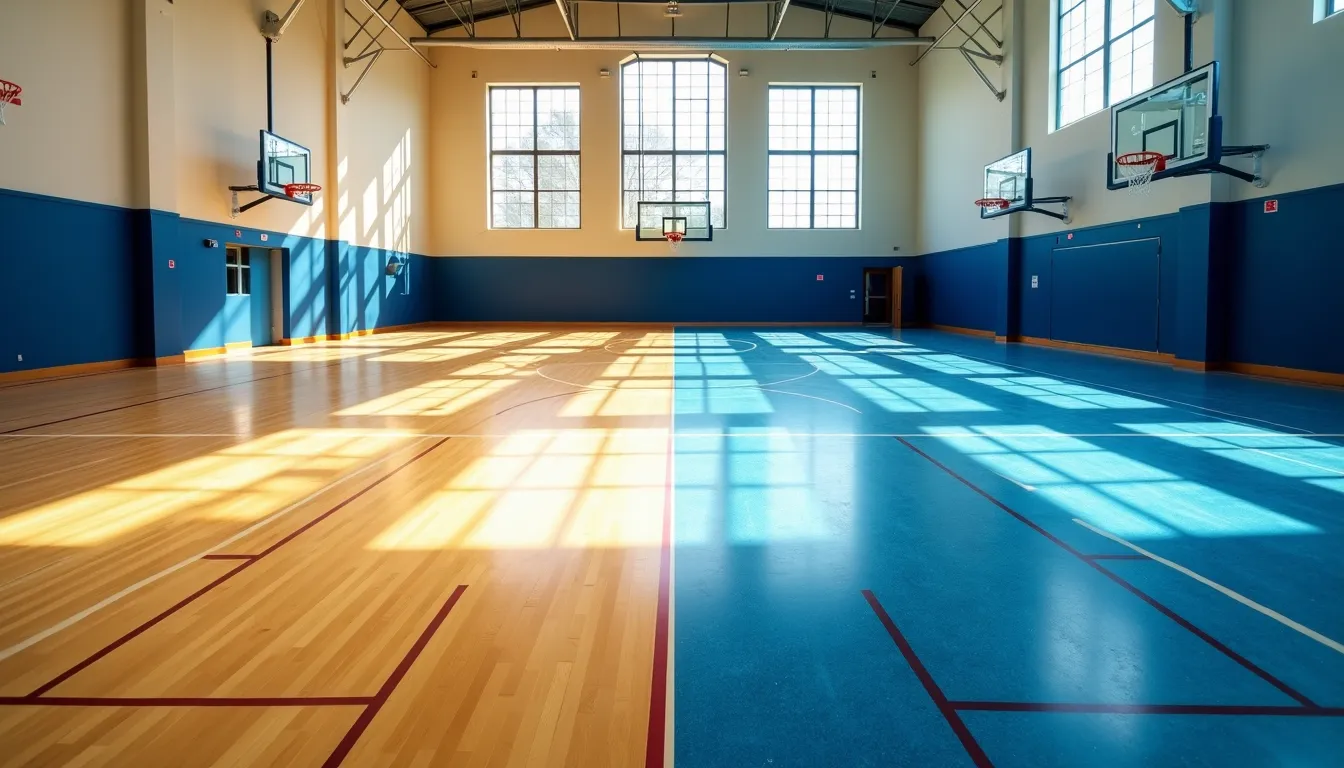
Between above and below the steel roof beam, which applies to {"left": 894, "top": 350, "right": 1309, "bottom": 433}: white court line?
below

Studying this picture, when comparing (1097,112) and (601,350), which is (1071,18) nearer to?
(1097,112)

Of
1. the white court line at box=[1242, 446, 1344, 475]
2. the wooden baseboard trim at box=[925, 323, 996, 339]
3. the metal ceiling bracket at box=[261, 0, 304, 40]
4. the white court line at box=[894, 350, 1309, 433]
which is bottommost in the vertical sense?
the white court line at box=[1242, 446, 1344, 475]

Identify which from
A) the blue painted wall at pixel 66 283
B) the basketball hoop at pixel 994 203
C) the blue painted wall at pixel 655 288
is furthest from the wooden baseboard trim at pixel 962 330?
the blue painted wall at pixel 66 283

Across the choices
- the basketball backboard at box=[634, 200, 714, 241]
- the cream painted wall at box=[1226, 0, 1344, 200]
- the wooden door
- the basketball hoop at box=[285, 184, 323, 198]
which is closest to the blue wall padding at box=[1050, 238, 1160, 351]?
the cream painted wall at box=[1226, 0, 1344, 200]

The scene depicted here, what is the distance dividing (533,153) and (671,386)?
19.7 meters

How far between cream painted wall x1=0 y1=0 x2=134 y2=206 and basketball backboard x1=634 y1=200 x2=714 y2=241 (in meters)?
16.7

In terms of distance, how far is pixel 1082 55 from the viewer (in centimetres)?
1811

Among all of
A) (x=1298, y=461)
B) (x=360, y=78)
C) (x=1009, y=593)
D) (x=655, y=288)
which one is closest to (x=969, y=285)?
(x=655, y=288)

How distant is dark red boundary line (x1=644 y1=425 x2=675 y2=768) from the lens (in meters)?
2.59

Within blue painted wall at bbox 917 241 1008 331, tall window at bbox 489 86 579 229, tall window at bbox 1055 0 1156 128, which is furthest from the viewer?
tall window at bbox 489 86 579 229

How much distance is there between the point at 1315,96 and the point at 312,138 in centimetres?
2130

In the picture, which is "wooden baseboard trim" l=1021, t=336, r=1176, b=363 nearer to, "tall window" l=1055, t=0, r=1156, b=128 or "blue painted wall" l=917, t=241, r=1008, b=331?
"blue painted wall" l=917, t=241, r=1008, b=331

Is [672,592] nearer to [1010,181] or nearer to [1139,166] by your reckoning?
[1139,166]

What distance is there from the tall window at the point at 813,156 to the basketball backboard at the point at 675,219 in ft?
9.05
